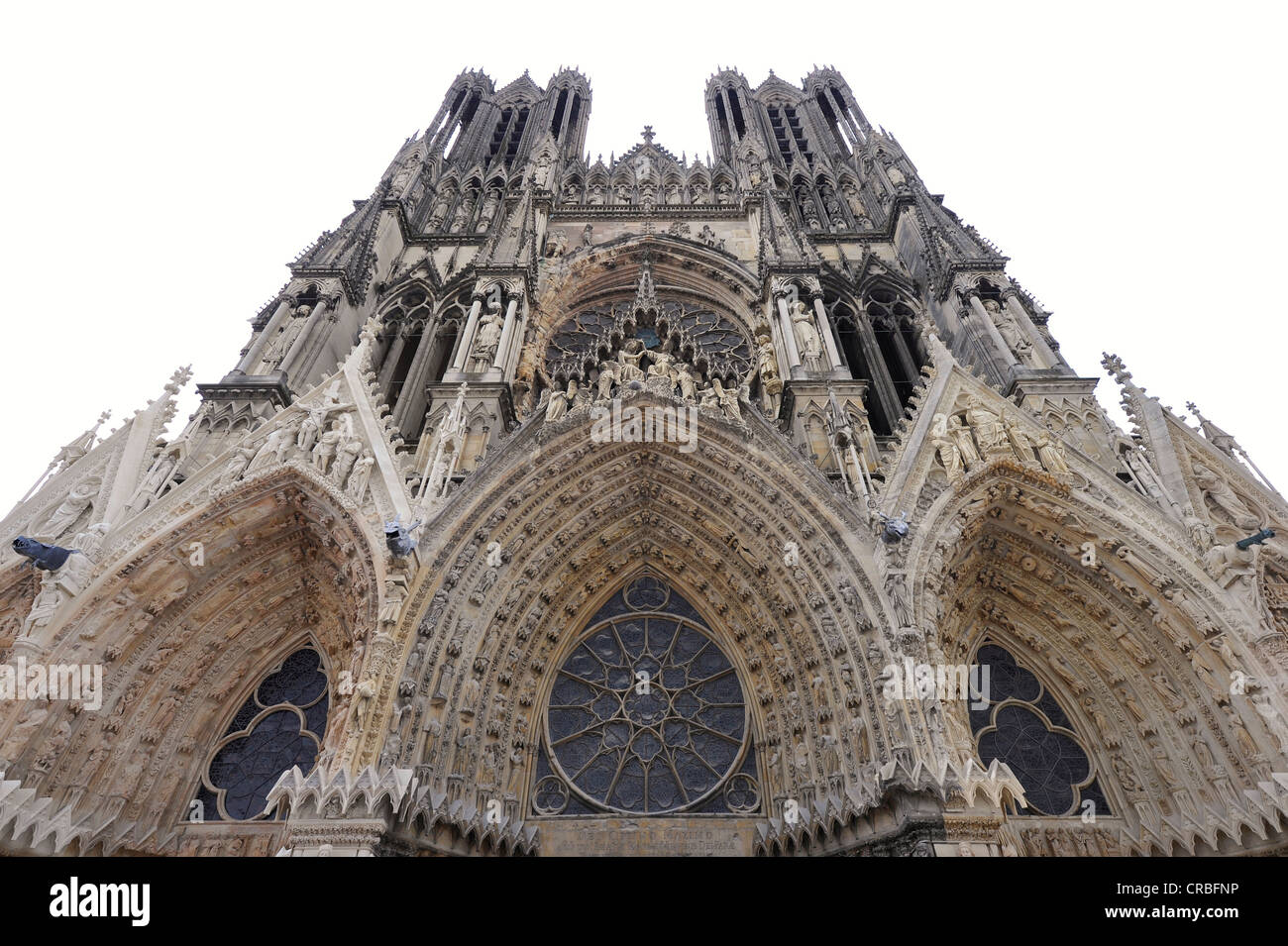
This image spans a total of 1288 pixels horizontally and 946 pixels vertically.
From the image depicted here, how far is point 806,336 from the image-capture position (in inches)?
503

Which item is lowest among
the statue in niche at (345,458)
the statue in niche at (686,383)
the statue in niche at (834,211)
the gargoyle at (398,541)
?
the gargoyle at (398,541)

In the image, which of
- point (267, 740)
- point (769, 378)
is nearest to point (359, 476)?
point (267, 740)

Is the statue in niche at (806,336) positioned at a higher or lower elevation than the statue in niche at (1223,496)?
higher

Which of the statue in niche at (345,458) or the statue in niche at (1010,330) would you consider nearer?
the statue in niche at (345,458)

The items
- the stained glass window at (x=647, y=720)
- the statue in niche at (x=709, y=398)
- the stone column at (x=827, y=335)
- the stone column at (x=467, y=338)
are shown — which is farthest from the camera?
the stone column at (x=467, y=338)

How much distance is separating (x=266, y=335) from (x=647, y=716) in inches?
397

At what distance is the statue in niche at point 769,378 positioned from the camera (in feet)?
42.0

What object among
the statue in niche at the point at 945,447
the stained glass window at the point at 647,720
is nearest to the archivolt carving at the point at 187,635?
the stained glass window at the point at 647,720

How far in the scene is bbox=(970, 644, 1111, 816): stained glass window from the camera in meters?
8.72

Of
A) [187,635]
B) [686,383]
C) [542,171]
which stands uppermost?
[542,171]

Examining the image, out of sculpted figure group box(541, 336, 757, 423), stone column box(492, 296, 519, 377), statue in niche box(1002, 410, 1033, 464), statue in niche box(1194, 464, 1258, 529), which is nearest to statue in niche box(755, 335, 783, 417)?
sculpted figure group box(541, 336, 757, 423)

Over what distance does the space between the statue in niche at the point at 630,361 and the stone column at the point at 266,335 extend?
668cm

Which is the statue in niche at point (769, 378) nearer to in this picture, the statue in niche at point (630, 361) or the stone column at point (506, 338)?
the statue in niche at point (630, 361)

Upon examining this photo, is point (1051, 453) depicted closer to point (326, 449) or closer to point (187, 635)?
point (326, 449)
